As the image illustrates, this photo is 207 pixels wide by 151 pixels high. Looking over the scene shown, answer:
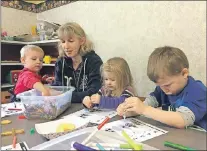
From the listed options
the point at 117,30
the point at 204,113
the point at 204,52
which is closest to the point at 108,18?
the point at 117,30

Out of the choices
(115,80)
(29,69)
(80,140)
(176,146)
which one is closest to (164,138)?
(176,146)

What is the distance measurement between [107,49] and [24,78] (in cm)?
84

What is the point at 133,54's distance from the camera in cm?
156

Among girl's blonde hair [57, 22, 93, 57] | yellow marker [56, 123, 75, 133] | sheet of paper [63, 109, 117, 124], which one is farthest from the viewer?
girl's blonde hair [57, 22, 93, 57]

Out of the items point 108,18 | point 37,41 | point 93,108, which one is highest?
point 108,18

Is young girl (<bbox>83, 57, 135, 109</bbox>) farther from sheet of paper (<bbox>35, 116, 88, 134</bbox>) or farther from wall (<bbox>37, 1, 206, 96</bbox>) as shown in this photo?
wall (<bbox>37, 1, 206, 96</bbox>)

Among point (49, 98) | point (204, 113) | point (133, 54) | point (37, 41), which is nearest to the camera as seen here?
point (204, 113)

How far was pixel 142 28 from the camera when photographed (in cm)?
148

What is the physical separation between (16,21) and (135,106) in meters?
2.19

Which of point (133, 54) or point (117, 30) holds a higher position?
point (117, 30)

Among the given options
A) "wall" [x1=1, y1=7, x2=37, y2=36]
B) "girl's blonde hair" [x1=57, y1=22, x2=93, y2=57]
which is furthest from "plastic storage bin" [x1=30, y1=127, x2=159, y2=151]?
"wall" [x1=1, y1=7, x2=37, y2=36]

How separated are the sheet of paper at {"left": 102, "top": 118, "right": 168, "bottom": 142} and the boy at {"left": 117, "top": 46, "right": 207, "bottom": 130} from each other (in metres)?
0.03

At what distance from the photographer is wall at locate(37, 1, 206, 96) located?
123 cm

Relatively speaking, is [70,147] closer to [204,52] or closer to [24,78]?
[24,78]
